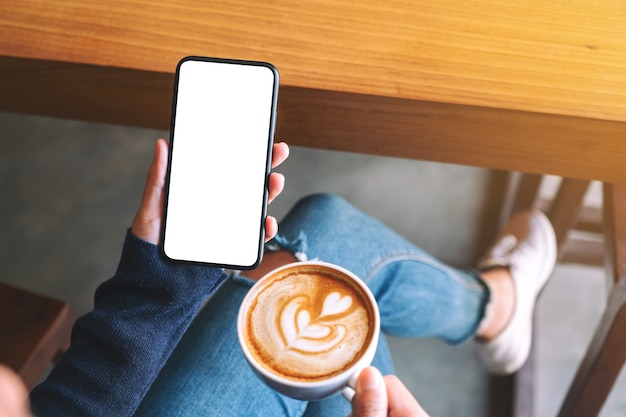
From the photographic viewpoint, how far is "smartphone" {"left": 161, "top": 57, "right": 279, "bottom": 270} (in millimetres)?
560

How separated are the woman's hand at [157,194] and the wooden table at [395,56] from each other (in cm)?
5

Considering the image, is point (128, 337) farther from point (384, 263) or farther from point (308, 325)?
point (384, 263)

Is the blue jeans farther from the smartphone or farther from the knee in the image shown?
the smartphone

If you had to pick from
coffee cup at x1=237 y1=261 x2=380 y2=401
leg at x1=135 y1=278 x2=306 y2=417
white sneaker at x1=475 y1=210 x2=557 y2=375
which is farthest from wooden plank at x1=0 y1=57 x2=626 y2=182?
white sneaker at x1=475 y1=210 x2=557 y2=375

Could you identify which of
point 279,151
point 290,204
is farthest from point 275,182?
point 290,204

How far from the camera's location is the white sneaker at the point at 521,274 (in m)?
0.96

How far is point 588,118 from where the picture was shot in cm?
49

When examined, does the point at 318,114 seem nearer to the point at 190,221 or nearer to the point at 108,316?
the point at 190,221

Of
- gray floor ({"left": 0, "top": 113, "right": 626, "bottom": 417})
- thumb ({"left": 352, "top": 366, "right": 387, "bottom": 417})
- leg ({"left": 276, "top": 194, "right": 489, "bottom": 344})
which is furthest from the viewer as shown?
gray floor ({"left": 0, "top": 113, "right": 626, "bottom": 417})

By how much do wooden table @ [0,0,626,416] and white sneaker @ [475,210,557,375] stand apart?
45 cm

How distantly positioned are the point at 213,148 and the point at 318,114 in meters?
0.11

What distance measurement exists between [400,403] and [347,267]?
0.77 feet

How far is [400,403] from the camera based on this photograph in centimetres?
54

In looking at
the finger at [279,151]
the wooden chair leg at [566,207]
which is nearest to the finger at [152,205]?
the finger at [279,151]
